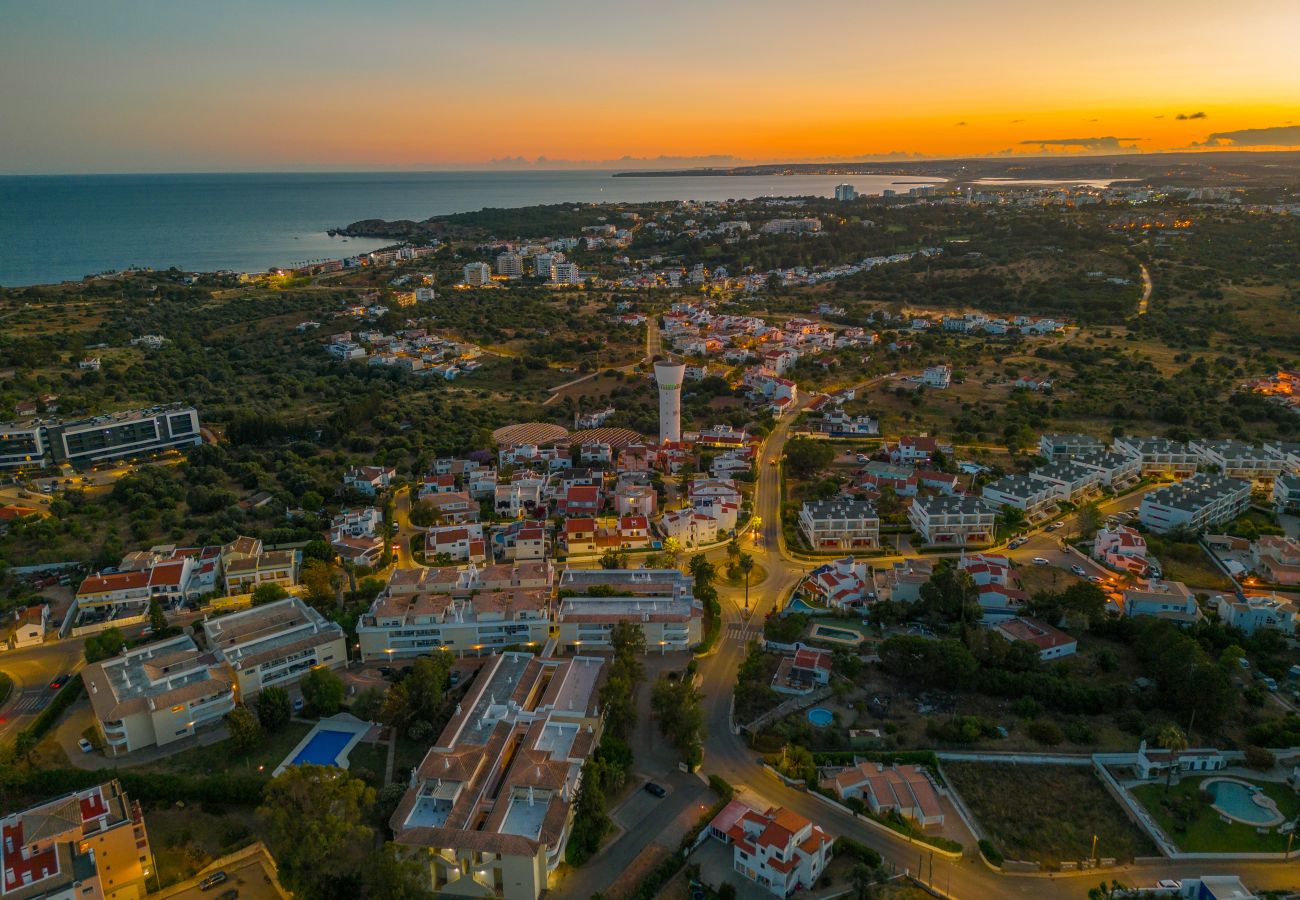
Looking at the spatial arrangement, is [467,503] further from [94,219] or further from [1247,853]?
[94,219]

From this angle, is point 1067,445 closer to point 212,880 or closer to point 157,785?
point 212,880

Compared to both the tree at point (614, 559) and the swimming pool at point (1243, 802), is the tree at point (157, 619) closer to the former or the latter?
the tree at point (614, 559)

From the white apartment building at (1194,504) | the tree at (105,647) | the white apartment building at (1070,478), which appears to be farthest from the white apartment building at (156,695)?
the white apartment building at (1194,504)

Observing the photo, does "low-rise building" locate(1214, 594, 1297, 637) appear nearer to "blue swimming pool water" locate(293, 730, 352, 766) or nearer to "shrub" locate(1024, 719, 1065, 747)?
"shrub" locate(1024, 719, 1065, 747)

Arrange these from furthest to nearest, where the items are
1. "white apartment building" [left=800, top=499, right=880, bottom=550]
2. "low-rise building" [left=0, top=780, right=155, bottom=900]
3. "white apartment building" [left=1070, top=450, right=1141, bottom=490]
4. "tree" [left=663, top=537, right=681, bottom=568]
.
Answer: "white apartment building" [left=1070, top=450, right=1141, bottom=490] → "white apartment building" [left=800, top=499, right=880, bottom=550] → "tree" [left=663, top=537, right=681, bottom=568] → "low-rise building" [left=0, top=780, right=155, bottom=900]

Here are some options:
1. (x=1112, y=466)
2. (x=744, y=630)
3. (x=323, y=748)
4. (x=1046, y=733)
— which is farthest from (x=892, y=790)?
(x=1112, y=466)

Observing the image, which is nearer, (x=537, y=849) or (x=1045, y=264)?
(x=537, y=849)

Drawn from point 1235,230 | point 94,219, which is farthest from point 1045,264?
point 94,219

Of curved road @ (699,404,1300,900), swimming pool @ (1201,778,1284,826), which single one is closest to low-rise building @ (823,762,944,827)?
curved road @ (699,404,1300,900)
